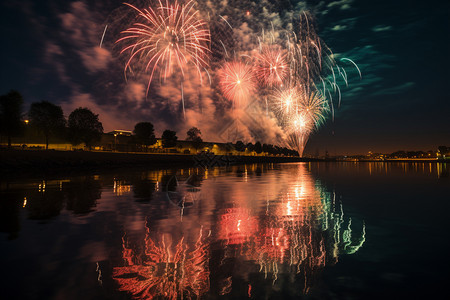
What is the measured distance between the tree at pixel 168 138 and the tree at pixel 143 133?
970 centimetres

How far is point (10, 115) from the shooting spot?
202ft

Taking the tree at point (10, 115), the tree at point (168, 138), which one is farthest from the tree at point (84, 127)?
the tree at point (168, 138)

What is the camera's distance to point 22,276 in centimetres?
539

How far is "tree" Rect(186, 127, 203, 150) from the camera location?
474 feet

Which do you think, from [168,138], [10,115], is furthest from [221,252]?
[168,138]

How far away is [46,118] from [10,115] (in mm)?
10042

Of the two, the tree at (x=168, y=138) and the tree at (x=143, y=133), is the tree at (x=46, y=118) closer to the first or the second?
the tree at (x=143, y=133)

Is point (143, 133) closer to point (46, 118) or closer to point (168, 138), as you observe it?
point (168, 138)

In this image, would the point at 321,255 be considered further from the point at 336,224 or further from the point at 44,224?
the point at 44,224

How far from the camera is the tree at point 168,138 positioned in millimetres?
120375

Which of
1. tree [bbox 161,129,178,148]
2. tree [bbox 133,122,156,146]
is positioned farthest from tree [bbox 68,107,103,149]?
tree [bbox 161,129,178,148]

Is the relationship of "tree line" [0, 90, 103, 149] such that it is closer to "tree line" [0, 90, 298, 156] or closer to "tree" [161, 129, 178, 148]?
"tree line" [0, 90, 298, 156]

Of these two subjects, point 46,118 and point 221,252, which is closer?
A: point 221,252

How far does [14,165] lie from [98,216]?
4038cm
